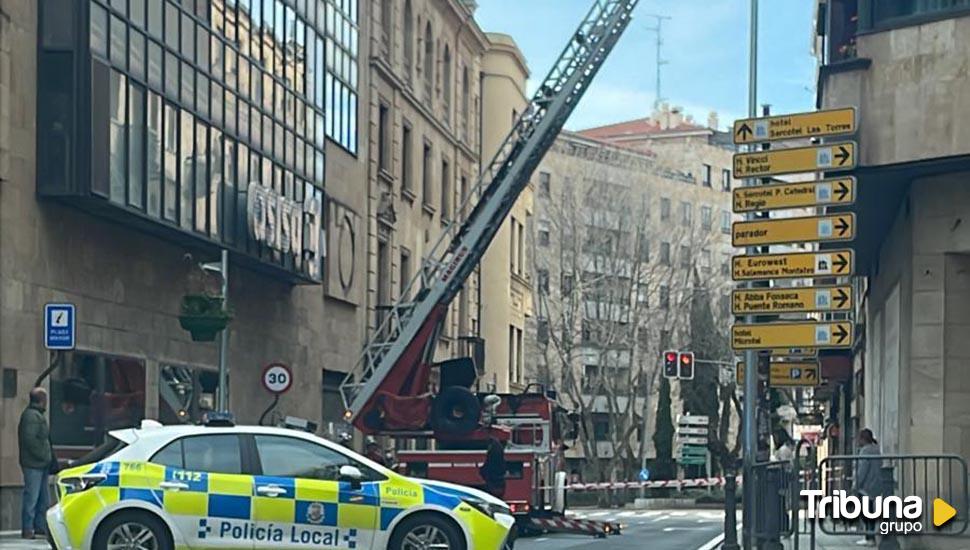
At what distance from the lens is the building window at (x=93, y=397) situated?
76.2ft

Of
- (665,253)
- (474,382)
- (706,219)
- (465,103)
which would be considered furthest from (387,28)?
(706,219)

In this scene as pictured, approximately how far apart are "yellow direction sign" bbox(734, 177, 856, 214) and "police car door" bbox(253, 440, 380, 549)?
20.2ft

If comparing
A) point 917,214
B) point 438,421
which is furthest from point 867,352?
point 917,214

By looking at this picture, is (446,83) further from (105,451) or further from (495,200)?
(105,451)

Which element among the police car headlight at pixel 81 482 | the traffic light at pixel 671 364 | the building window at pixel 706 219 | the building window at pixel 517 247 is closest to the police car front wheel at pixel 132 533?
the police car headlight at pixel 81 482

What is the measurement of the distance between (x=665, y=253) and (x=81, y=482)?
53.1 meters

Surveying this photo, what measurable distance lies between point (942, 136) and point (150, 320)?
14.0 metres

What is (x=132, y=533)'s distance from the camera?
14.0 metres

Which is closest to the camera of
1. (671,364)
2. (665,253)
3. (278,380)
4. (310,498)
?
(310,498)

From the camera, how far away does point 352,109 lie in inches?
1518

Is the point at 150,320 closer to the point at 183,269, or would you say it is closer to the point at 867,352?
the point at 183,269

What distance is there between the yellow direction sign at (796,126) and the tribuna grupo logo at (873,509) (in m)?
4.00

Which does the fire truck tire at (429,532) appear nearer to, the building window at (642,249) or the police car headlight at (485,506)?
the police car headlight at (485,506)

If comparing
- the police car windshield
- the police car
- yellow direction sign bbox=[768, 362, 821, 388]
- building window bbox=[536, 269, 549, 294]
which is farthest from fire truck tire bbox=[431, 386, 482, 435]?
building window bbox=[536, 269, 549, 294]
